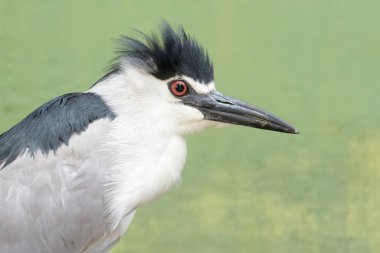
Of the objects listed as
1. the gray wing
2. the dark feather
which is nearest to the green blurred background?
the dark feather

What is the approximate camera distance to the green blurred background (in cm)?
301

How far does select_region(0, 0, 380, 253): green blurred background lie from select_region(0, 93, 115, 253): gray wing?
0.97 m

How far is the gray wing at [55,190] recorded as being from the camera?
2029mm

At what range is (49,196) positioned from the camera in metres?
2.03

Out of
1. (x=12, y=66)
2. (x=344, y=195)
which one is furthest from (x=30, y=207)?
(x=344, y=195)

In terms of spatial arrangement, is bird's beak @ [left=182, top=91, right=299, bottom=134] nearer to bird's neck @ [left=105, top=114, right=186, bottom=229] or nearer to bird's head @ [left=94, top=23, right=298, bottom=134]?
bird's head @ [left=94, top=23, right=298, bottom=134]

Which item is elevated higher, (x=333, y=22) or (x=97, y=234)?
(x=333, y=22)

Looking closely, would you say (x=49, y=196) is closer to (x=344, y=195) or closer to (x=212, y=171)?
(x=212, y=171)

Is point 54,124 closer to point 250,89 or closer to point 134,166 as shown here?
point 134,166

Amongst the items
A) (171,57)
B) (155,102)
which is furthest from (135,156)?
(171,57)

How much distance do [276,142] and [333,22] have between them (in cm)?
48

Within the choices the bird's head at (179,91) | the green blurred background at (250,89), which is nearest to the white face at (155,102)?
the bird's head at (179,91)

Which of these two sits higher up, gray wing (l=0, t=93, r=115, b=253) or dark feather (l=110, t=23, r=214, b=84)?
dark feather (l=110, t=23, r=214, b=84)

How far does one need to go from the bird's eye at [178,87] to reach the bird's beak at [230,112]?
0.06ft
